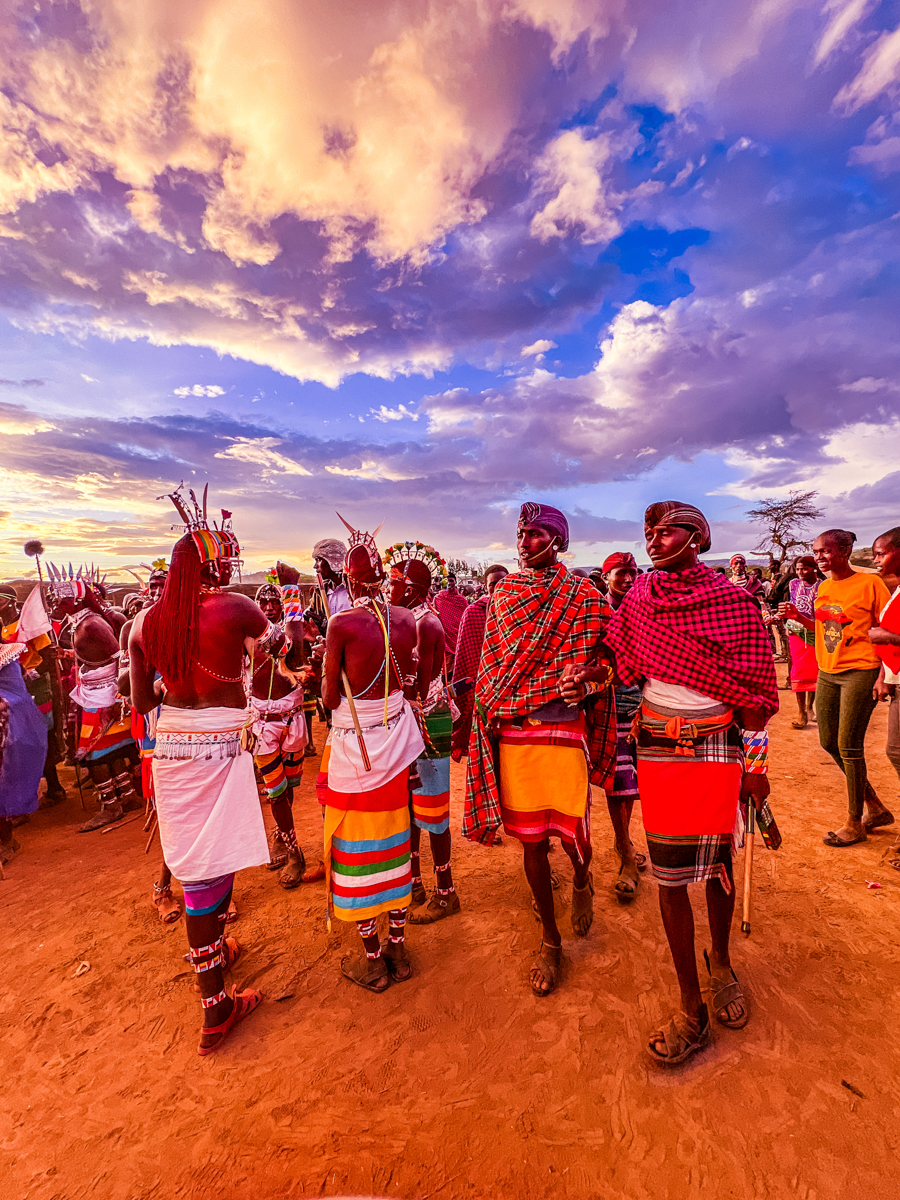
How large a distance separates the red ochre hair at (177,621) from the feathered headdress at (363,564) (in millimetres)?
922

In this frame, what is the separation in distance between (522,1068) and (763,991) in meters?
1.54

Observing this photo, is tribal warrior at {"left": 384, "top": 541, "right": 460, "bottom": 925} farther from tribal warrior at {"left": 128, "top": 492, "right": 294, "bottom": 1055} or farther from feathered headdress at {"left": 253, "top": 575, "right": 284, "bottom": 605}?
feathered headdress at {"left": 253, "top": 575, "right": 284, "bottom": 605}

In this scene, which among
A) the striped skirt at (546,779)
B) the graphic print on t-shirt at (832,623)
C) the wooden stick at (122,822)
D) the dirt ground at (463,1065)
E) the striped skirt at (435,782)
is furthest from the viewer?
the wooden stick at (122,822)

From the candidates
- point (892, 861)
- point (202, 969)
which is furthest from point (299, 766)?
point (892, 861)

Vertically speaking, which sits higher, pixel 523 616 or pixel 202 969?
pixel 523 616

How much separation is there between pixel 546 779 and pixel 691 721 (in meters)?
0.91

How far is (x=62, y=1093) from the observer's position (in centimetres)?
270

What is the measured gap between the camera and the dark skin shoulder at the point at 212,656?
9.73 feet

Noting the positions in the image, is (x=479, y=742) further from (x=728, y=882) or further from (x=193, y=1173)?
(x=193, y=1173)

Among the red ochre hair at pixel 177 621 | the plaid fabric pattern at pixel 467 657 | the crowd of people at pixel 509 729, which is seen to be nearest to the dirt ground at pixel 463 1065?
the crowd of people at pixel 509 729

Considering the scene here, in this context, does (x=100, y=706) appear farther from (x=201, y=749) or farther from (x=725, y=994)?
(x=725, y=994)

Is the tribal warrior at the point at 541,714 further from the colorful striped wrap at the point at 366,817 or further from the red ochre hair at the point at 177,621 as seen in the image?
the red ochre hair at the point at 177,621

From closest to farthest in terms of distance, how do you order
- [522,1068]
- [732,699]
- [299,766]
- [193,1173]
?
[193,1173] < [732,699] < [522,1068] < [299,766]

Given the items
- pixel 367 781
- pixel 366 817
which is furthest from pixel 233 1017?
pixel 367 781
